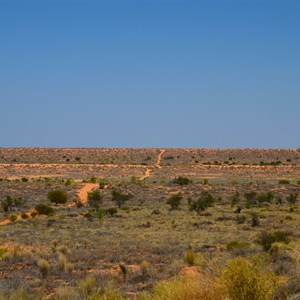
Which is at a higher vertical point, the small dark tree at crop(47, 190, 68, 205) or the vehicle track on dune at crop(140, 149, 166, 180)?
the vehicle track on dune at crop(140, 149, 166, 180)

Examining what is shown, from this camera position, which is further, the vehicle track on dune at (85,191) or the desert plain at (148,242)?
the vehicle track on dune at (85,191)

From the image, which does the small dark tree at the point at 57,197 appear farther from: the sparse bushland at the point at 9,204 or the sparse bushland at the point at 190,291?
the sparse bushland at the point at 190,291

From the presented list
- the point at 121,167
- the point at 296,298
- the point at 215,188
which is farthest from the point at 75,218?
the point at 121,167

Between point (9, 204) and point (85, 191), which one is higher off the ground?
point (85, 191)

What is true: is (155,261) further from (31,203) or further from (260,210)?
(31,203)

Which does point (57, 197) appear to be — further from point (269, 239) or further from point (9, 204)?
point (269, 239)

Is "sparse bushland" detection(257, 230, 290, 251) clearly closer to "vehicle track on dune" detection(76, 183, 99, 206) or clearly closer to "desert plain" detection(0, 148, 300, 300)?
"desert plain" detection(0, 148, 300, 300)

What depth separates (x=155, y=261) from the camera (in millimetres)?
18797

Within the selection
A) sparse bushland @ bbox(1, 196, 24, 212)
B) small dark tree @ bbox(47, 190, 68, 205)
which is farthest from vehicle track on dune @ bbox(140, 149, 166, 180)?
sparse bushland @ bbox(1, 196, 24, 212)

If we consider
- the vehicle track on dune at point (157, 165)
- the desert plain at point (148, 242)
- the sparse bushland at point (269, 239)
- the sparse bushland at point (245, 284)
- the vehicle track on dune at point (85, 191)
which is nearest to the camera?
the sparse bushland at point (245, 284)

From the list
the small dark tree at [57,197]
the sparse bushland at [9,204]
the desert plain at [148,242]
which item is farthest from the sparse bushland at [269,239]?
the small dark tree at [57,197]

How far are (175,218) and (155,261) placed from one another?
16897 millimetres

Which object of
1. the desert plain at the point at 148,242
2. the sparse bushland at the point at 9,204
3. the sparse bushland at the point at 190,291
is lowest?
the sparse bushland at the point at 9,204

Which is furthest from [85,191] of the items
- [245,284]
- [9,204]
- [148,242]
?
[245,284]
